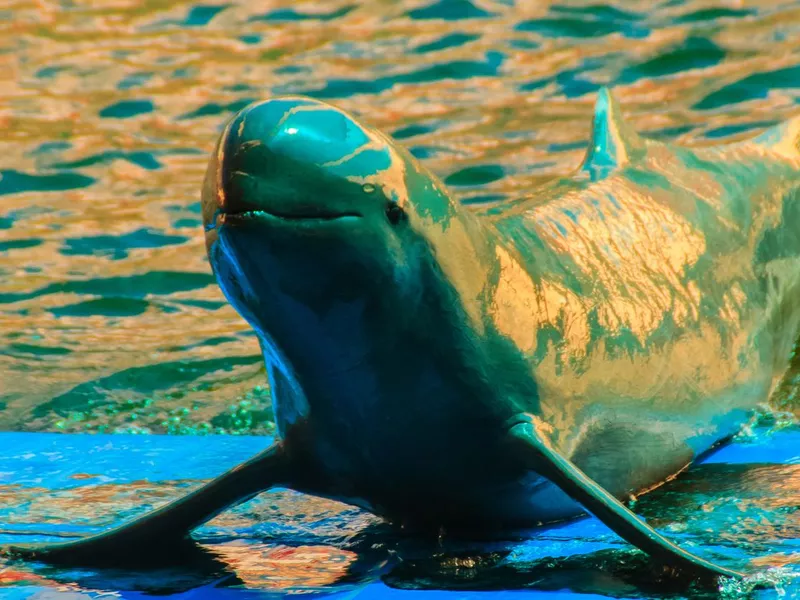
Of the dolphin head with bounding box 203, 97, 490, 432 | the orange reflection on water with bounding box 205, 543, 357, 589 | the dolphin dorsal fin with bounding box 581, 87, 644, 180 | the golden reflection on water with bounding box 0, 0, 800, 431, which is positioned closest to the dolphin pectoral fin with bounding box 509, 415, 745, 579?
the dolphin head with bounding box 203, 97, 490, 432

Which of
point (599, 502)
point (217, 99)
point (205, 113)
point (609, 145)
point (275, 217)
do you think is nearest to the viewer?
point (275, 217)

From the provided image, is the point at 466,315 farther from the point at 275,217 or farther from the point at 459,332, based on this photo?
the point at 275,217

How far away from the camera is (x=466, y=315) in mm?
3012

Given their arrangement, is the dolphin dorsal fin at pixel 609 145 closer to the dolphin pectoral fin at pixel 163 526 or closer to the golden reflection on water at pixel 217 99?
the dolphin pectoral fin at pixel 163 526

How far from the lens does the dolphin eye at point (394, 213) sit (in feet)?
9.14

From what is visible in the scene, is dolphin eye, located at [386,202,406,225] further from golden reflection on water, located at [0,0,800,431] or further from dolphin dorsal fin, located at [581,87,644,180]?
golden reflection on water, located at [0,0,800,431]

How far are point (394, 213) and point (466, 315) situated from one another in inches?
14.5

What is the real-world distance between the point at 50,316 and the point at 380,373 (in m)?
6.41

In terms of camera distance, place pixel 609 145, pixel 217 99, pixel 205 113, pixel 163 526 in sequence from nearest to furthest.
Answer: pixel 163 526 < pixel 609 145 < pixel 205 113 < pixel 217 99

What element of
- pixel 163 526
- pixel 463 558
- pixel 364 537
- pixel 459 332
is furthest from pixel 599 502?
pixel 163 526

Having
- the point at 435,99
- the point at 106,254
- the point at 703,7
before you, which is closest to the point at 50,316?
the point at 106,254

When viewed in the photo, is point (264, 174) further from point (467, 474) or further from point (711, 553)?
point (711, 553)

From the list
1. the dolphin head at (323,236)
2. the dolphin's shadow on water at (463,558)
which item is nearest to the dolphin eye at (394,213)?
the dolphin head at (323,236)

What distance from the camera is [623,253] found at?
3.89 meters
